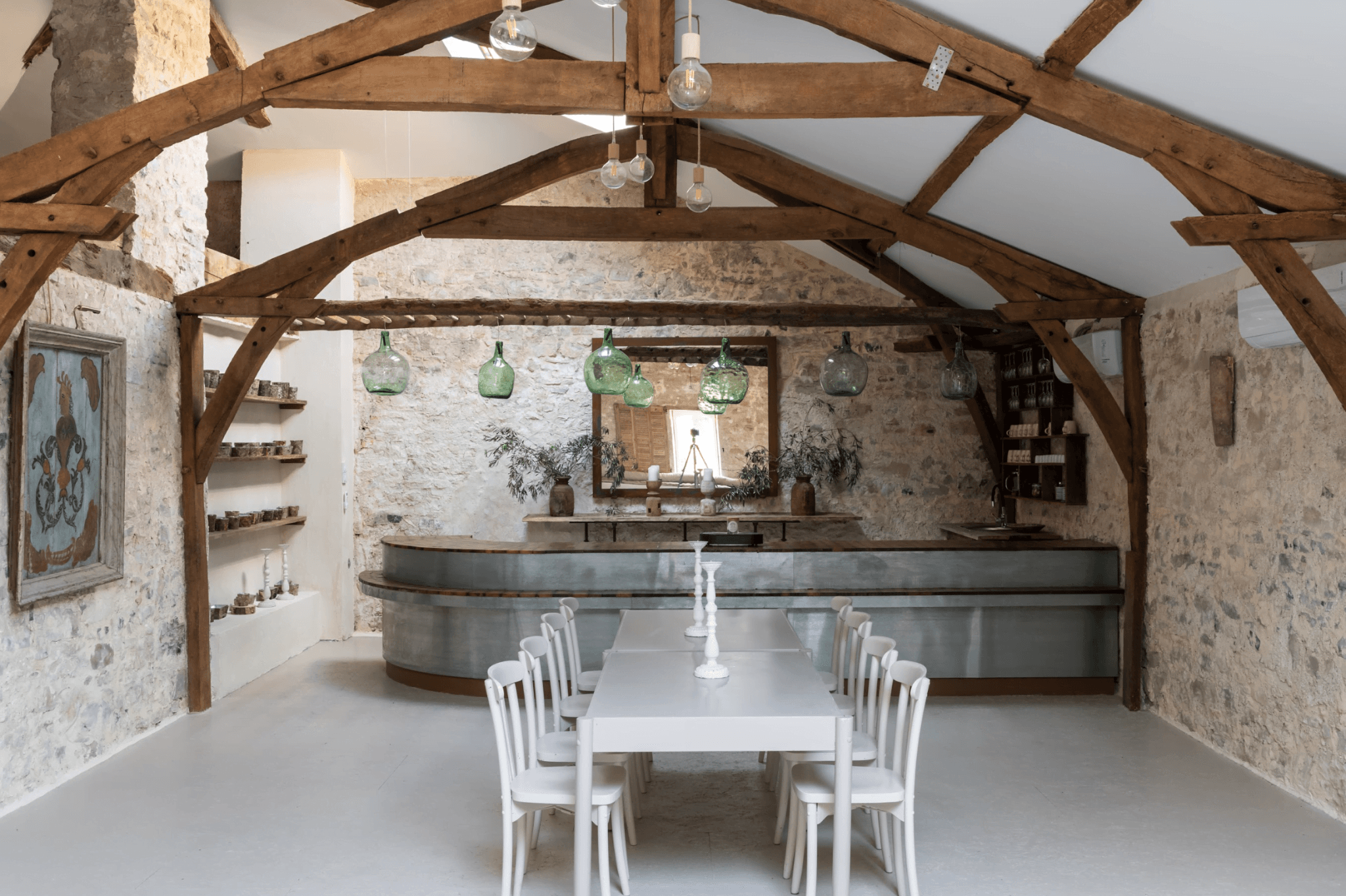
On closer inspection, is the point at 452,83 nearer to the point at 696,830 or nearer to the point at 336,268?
the point at 336,268

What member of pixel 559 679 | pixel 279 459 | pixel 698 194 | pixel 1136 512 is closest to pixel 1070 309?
pixel 1136 512

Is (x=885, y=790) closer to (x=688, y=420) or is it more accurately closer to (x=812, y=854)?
(x=812, y=854)

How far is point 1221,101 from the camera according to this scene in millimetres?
3572

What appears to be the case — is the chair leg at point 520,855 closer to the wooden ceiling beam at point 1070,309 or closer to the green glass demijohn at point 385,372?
the green glass demijohn at point 385,372

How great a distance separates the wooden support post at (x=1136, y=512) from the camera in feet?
19.7

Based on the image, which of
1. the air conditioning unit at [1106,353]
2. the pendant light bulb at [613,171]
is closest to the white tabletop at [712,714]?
the pendant light bulb at [613,171]

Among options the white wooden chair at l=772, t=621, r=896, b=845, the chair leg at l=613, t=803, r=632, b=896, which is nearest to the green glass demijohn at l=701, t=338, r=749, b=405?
the white wooden chair at l=772, t=621, r=896, b=845

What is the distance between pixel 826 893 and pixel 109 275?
16.1 ft

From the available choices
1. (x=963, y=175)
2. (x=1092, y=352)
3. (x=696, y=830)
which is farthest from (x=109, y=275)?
(x=1092, y=352)

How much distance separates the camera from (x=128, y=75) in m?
5.72

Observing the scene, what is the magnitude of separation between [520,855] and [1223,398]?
426 centimetres

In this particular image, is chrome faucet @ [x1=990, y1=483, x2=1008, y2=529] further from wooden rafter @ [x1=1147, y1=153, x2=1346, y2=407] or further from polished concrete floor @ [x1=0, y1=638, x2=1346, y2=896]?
wooden rafter @ [x1=1147, y1=153, x2=1346, y2=407]

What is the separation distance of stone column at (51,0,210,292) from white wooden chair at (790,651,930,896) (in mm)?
4756

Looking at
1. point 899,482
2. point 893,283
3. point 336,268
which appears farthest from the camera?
point 899,482
